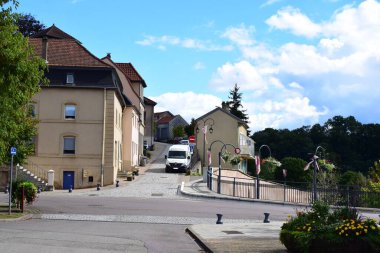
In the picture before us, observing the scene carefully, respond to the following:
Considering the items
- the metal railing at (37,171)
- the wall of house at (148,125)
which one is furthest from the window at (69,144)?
the wall of house at (148,125)

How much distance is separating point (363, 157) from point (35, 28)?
6277cm

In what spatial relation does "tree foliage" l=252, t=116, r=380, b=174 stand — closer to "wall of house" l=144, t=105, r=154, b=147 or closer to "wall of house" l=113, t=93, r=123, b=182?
"wall of house" l=144, t=105, r=154, b=147

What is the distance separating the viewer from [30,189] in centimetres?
2509

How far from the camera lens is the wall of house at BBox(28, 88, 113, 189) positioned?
49656mm

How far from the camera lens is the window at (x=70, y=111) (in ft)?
166

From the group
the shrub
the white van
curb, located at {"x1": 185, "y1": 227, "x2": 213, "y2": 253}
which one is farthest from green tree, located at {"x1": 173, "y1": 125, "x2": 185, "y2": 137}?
curb, located at {"x1": 185, "y1": 227, "x2": 213, "y2": 253}

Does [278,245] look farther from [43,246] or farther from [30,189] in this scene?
[30,189]

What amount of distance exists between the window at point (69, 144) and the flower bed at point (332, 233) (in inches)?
1586

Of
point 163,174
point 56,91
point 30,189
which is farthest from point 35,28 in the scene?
point 30,189

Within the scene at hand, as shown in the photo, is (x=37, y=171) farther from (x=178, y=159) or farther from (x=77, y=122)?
(x=178, y=159)

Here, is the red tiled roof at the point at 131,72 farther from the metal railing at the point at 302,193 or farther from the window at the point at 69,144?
the metal railing at the point at 302,193

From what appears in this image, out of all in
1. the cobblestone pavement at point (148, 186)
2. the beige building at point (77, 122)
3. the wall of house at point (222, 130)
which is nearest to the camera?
the cobblestone pavement at point (148, 186)

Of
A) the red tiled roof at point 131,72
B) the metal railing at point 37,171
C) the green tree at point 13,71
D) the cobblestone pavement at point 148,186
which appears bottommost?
the cobblestone pavement at point 148,186

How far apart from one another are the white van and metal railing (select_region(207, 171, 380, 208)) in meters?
17.8
